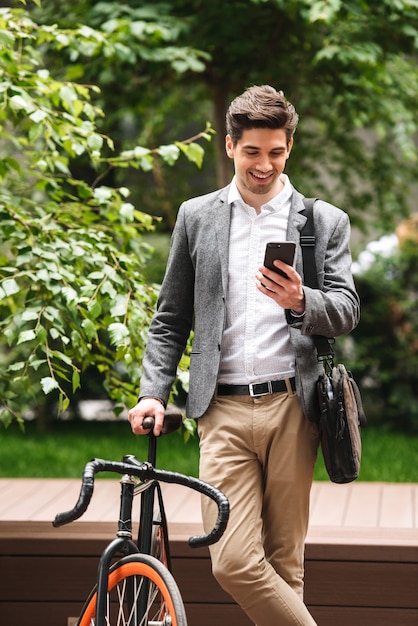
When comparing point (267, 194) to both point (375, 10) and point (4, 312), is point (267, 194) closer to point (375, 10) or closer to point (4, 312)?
point (4, 312)

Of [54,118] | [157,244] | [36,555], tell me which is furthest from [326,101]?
[36,555]

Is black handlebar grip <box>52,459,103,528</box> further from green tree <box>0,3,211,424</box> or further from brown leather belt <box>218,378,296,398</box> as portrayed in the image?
green tree <box>0,3,211,424</box>

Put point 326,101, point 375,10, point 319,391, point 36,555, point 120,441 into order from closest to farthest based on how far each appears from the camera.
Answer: point 319,391 → point 36,555 → point 375,10 → point 120,441 → point 326,101

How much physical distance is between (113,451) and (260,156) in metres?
4.92

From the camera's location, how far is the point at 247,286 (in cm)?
305

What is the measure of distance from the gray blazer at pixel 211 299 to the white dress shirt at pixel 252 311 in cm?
3

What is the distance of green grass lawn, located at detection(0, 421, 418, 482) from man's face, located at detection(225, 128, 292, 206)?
3756 millimetres

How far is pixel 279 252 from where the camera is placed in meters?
2.70

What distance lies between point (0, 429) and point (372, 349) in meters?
3.14

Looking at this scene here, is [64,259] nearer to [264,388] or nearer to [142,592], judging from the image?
[264,388]

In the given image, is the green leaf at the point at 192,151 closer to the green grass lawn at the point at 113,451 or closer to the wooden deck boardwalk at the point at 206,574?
the wooden deck boardwalk at the point at 206,574

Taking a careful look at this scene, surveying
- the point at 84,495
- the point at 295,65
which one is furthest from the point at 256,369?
the point at 295,65

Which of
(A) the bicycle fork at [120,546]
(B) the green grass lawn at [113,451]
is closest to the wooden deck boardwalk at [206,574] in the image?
(A) the bicycle fork at [120,546]

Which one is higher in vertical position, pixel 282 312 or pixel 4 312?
pixel 282 312
